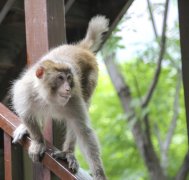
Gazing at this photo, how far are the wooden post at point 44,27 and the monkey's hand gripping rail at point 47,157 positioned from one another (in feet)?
0.76

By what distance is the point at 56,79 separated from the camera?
11.7 ft

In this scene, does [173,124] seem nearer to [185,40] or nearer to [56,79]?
[185,40]

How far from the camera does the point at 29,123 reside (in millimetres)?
3709

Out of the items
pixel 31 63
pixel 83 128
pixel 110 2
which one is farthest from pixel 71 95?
pixel 110 2

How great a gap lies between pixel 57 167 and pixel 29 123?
623mm

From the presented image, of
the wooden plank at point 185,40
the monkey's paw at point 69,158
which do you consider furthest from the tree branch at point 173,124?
the monkey's paw at point 69,158

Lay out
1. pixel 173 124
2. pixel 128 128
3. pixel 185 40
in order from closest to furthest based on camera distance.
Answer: pixel 185 40 < pixel 173 124 < pixel 128 128

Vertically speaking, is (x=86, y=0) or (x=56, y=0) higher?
(x=56, y=0)

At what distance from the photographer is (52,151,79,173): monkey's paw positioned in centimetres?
327

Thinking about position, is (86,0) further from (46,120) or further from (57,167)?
(57,167)

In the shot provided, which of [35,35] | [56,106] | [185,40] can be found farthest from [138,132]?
[35,35]

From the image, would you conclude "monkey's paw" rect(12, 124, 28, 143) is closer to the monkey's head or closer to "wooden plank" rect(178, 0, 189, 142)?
the monkey's head

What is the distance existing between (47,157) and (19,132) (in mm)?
399

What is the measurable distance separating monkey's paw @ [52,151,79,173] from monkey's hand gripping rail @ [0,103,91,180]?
41 mm
